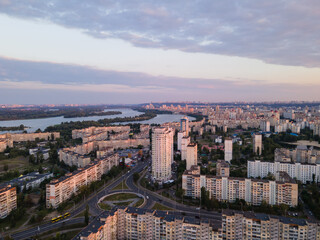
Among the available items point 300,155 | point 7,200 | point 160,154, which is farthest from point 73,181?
point 300,155

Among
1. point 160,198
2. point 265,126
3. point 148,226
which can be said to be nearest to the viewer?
point 148,226

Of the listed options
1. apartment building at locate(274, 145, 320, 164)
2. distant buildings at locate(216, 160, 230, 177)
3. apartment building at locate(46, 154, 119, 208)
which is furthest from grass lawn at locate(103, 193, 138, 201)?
apartment building at locate(274, 145, 320, 164)

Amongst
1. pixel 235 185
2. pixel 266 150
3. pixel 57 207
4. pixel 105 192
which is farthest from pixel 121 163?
pixel 266 150

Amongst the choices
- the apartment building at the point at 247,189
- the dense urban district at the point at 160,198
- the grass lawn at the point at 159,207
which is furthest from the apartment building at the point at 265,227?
the grass lawn at the point at 159,207

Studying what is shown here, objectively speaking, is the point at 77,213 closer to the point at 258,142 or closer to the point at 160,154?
the point at 160,154

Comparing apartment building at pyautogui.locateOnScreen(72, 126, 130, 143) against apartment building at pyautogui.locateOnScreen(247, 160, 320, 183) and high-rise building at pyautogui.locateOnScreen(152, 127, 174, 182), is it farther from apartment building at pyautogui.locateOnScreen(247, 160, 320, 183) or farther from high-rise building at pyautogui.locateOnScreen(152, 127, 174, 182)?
apartment building at pyautogui.locateOnScreen(247, 160, 320, 183)

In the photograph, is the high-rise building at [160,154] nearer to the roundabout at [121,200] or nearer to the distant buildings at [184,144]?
the roundabout at [121,200]
